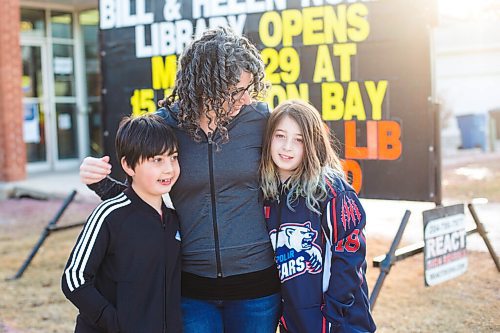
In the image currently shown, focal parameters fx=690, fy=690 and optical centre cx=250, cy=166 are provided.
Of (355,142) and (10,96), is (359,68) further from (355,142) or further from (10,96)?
(10,96)

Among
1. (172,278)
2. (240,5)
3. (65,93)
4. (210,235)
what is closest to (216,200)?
(210,235)

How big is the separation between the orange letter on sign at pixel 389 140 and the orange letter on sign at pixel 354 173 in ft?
0.60

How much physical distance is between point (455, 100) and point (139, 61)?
1672 centimetres

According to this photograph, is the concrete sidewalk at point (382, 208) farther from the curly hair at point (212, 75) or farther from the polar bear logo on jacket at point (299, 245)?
the curly hair at point (212, 75)

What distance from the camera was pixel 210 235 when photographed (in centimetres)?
254

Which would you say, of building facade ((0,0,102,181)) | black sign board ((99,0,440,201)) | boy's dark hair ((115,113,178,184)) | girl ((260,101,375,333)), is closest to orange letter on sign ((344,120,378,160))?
black sign board ((99,0,440,201))

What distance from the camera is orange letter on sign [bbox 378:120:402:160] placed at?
4.55 metres

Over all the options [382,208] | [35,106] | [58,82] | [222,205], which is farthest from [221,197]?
[58,82]

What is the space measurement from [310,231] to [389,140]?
2.17 meters

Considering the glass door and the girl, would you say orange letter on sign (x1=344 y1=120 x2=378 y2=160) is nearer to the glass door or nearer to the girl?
the girl

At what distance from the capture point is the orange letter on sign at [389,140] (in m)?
4.55

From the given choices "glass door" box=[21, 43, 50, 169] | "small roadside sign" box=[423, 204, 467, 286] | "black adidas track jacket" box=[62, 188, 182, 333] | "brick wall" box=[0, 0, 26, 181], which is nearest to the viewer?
"black adidas track jacket" box=[62, 188, 182, 333]

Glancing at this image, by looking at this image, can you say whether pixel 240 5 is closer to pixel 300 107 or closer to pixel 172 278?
pixel 300 107

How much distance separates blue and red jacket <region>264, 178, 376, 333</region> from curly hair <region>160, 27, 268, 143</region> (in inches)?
16.0
